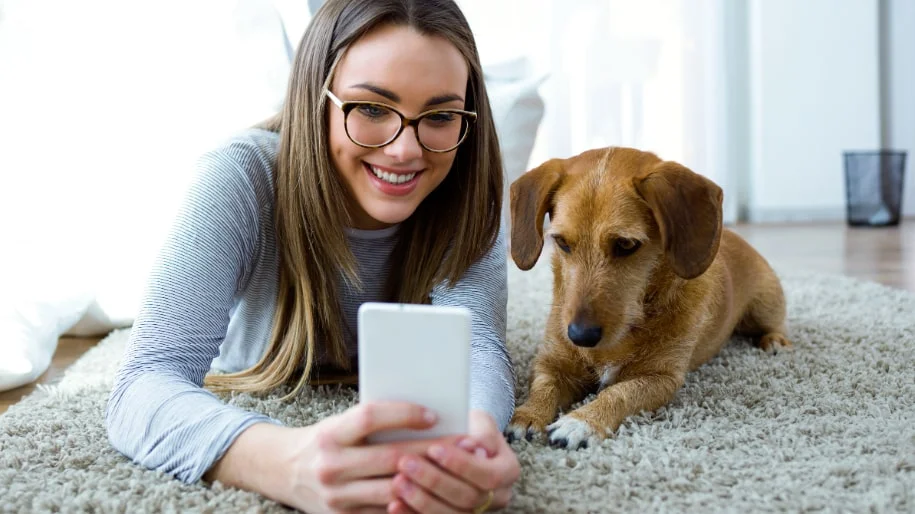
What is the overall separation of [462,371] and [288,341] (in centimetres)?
79

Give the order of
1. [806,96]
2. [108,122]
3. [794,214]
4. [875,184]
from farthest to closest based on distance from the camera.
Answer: [794,214]
[806,96]
[875,184]
[108,122]

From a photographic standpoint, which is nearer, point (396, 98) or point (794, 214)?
point (396, 98)

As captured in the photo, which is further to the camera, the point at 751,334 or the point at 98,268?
the point at 98,268

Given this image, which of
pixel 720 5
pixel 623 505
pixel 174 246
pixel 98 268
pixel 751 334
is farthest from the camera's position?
pixel 720 5

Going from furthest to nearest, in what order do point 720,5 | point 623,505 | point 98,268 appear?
1. point 720,5
2. point 98,268
3. point 623,505

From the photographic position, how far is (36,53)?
106 inches

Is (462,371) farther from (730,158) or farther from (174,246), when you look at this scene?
(730,158)

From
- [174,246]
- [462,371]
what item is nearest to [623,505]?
[462,371]

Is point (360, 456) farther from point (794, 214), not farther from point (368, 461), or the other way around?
point (794, 214)

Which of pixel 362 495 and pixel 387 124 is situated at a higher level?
pixel 387 124

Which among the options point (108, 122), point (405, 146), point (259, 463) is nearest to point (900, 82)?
point (108, 122)

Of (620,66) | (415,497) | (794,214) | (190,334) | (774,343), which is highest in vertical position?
(620,66)

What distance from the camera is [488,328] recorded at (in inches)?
65.2

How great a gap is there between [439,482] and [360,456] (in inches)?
4.1
